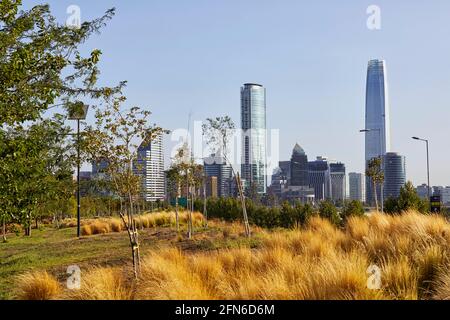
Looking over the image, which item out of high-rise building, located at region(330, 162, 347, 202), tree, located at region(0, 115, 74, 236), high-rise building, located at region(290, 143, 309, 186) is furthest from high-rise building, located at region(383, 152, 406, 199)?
tree, located at region(0, 115, 74, 236)

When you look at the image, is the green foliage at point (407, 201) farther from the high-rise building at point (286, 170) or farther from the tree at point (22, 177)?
the high-rise building at point (286, 170)

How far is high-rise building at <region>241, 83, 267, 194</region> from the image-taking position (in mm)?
58513

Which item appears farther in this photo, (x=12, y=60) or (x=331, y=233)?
(x=331, y=233)

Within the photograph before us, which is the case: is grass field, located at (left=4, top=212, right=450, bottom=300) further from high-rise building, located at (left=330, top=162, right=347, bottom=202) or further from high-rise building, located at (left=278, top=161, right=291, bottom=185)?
high-rise building, located at (left=330, top=162, right=347, bottom=202)

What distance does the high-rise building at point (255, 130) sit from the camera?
58.5 metres

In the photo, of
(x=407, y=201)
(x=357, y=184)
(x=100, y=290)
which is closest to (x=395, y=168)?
(x=357, y=184)

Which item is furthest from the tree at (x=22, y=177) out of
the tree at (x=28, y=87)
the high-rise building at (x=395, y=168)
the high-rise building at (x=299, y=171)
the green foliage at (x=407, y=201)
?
the high-rise building at (x=299, y=171)

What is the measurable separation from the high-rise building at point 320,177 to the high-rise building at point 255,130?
40096 mm

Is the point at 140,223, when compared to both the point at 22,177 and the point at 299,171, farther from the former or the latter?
the point at 299,171

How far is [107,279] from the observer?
789 cm

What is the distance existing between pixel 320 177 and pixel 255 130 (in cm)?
7591
